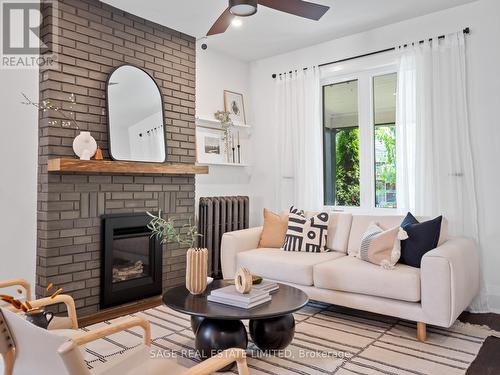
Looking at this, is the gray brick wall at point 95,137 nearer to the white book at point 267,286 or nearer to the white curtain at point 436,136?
the white book at point 267,286

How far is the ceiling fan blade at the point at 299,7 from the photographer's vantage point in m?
2.67

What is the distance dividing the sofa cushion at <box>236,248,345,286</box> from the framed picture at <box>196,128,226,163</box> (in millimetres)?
1348

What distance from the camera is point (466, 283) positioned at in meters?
2.86

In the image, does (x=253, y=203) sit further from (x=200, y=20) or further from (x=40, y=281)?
(x=40, y=281)

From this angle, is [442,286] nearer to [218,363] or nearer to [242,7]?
[218,363]

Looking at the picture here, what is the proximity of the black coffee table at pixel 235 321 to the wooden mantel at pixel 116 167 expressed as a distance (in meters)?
1.27

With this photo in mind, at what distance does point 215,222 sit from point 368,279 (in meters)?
2.01

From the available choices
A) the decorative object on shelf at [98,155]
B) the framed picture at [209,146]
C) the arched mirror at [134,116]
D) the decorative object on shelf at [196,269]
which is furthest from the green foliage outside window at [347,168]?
the decorative object on shelf at [98,155]

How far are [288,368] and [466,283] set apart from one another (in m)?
1.55

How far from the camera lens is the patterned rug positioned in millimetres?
2277

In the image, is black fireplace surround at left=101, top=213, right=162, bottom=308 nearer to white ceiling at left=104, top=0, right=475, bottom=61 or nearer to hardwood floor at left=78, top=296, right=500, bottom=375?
hardwood floor at left=78, top=296, right=500, bottom=375

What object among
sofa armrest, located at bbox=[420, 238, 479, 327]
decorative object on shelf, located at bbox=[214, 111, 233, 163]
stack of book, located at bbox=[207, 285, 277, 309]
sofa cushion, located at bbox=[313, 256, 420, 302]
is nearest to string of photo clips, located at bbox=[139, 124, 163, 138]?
decorative object on shelf, located at bbox=[214, 111, 233, 163]

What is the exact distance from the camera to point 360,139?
165 inches

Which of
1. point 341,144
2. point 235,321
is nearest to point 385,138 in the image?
point 341,144
